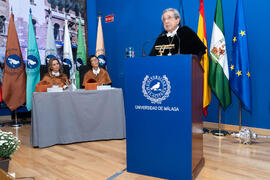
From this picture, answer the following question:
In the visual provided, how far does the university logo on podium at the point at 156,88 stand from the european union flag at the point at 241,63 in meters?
2.16

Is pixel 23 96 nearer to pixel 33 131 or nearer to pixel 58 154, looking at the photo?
pixel 33 131

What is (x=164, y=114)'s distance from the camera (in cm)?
182

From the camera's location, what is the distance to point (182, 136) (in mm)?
1781

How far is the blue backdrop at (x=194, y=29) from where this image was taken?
360cm

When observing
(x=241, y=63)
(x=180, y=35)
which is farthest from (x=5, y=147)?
(x=241, y=63)

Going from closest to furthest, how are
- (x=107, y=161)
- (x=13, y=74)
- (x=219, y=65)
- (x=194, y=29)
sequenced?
(x=107, y=161) < (x=219, y=65) < (x=194, y=29) < (x=13, y=74)

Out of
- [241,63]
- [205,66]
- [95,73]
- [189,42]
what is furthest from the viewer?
[95,73]

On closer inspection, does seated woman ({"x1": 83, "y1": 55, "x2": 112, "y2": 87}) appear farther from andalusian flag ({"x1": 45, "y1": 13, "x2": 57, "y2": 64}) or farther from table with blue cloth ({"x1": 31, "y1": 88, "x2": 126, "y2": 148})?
andalusian flag ({"x1": 45, "y1": 13, "x2": 57, "y2": 64})

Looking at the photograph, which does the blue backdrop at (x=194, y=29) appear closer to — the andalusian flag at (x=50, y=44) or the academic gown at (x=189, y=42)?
the andalusian flag at (x=50, y=44)

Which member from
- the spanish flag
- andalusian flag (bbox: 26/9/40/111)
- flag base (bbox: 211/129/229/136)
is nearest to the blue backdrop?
flag base (bbox: 211/129/229/136)

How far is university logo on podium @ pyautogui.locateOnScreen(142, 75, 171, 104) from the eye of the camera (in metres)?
1.79

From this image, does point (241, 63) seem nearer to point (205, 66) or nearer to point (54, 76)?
point (205, 66)

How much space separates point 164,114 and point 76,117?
5.94 feet

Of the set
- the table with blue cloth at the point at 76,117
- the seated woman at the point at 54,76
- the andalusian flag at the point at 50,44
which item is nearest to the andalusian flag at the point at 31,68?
the andalusian flag at the point at 50,44
